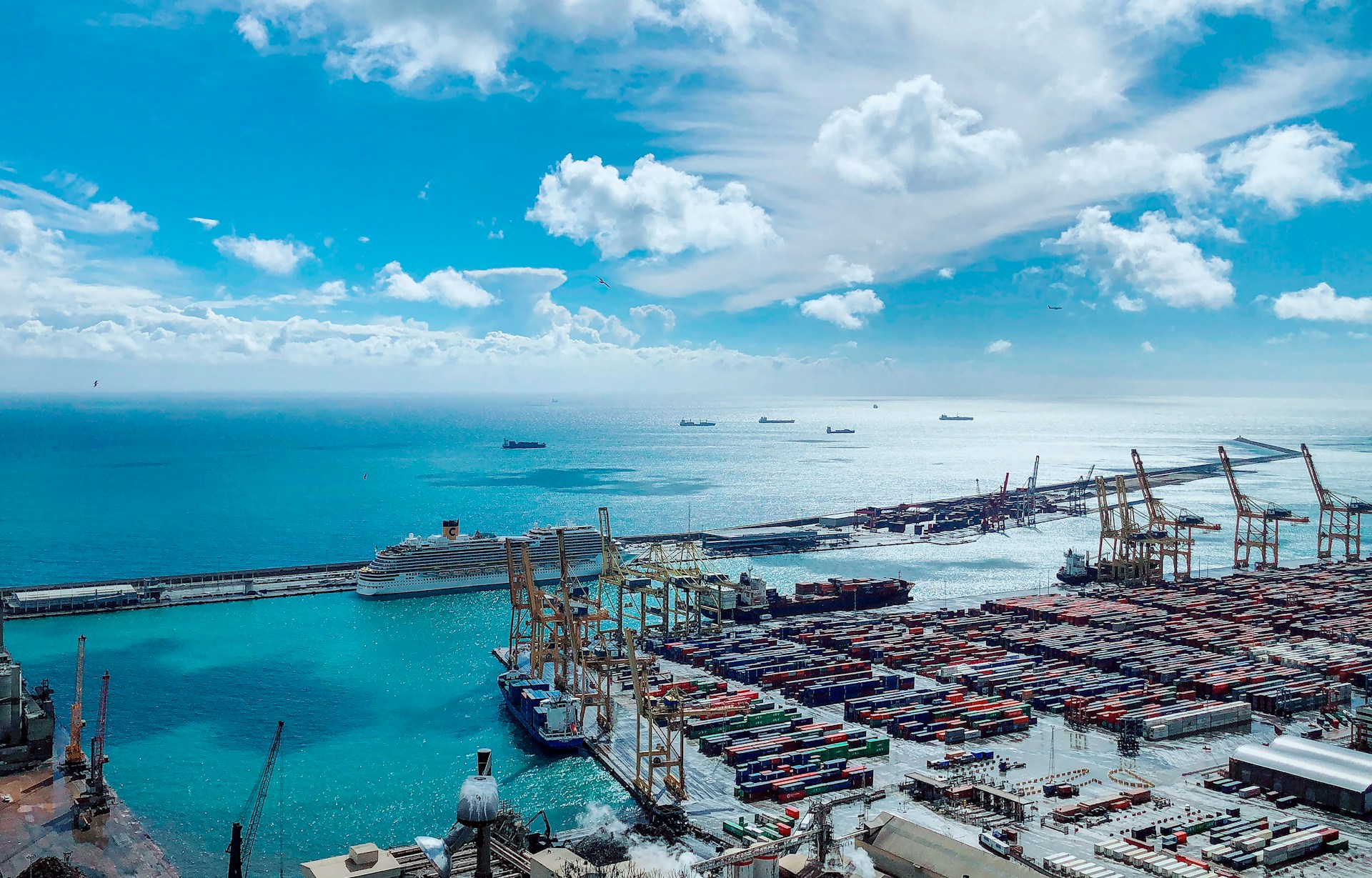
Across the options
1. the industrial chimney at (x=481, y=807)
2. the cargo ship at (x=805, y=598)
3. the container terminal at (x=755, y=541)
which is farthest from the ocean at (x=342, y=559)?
the industrial chimney at (x=481, y=807)

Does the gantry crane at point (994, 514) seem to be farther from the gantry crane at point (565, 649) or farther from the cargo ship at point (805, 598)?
the gantry crane at point (565, 649)

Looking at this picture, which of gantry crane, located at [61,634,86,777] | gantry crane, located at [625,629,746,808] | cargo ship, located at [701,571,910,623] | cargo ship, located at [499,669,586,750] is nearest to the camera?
gantry crane, located at [625,629,746,808]

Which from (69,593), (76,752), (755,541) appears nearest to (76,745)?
(76,752)

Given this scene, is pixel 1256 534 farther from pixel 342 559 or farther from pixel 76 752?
pixel 76 752

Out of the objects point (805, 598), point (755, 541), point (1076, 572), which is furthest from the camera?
point (755, 541)

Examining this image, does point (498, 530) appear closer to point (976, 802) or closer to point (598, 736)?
point (598, 736)

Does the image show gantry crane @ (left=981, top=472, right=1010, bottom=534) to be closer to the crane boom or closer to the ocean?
the ocean

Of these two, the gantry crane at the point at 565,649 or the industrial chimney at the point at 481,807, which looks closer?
the industrial chimney at the point at 481,807

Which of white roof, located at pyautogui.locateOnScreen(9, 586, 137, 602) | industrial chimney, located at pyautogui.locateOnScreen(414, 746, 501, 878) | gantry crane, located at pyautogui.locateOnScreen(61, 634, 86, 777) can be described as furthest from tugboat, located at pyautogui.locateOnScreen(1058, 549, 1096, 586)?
industrial chimney, located at pyautogui.locateOnScreen(414, 746, 501, 878)
